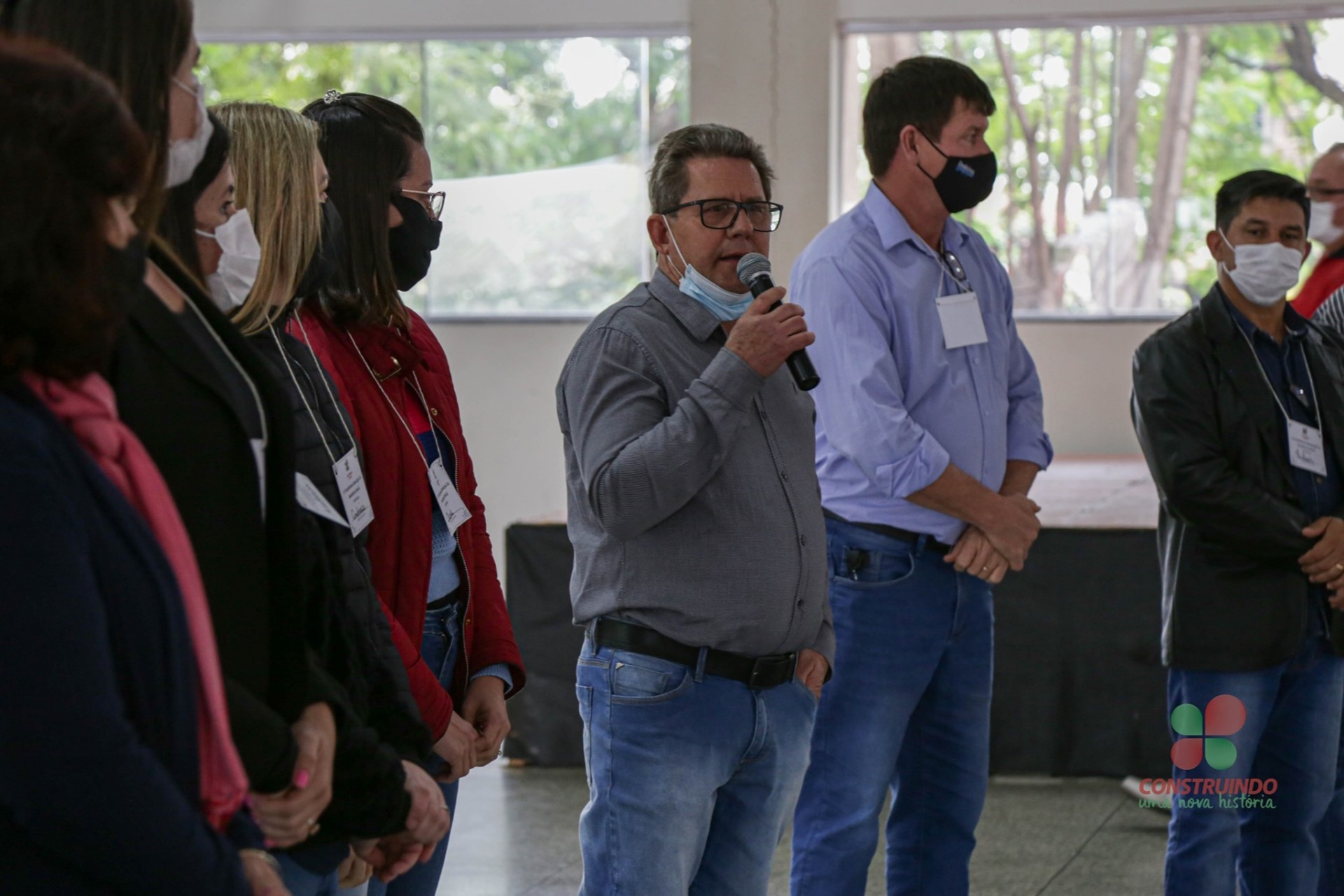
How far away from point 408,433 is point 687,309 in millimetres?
463

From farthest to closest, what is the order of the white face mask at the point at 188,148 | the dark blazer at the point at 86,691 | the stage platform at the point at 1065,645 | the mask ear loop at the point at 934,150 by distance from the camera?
the stage platform at the point at 1065,645, the mask ear loop at the point at 934,150, the white face mask at the point at 188,148, the dark blazer at the point at 86,691

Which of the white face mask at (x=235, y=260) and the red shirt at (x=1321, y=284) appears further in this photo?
the red shirt at (x=1321, y=284)

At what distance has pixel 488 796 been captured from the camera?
421 centimetres

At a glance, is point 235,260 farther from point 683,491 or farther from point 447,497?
point 683,491

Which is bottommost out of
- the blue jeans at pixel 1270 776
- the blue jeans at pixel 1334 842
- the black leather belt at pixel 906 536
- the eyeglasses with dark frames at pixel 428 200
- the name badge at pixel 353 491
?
the blue jeans at pixel 1334 842

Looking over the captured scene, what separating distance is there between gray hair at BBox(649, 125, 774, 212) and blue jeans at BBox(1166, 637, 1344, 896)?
1.41m

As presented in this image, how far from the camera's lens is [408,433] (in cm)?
185

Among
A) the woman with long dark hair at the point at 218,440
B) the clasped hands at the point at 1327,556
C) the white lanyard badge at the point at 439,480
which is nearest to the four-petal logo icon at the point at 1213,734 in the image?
the clasped hands at the point at 1327,556

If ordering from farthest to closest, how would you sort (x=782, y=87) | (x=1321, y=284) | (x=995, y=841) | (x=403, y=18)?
(x=403, y=18), (x=782, y=87), (x=995, y=841), (x=1321, y=284)

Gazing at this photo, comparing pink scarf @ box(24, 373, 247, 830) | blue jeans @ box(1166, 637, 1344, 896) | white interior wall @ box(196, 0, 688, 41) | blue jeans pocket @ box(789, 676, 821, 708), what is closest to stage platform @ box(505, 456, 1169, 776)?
blue jeans @ box(1166, 637, 1344, 896)

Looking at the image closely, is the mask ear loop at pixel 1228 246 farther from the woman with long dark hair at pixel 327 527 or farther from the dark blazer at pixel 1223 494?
the woman with long dark hair at pixel 327 527

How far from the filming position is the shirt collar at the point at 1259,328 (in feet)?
8.90

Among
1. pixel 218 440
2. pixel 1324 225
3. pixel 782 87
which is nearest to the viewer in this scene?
pixel 218 440

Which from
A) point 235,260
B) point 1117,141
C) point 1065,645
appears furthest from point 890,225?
point 1117,141
